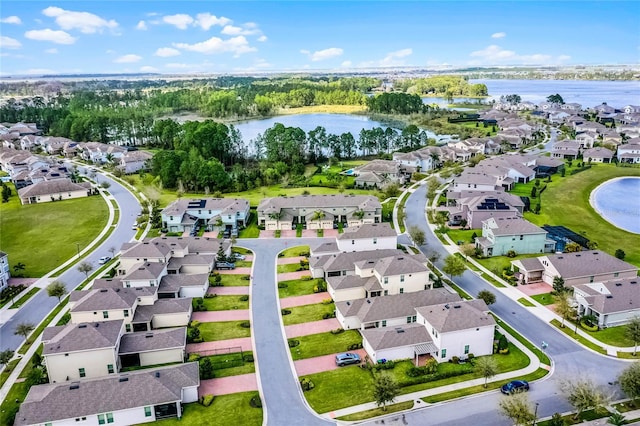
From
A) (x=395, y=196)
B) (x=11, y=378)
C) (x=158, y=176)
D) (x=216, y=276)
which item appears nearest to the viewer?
(x=11, y=378)

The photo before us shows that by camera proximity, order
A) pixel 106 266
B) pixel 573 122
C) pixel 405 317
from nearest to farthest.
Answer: pixel 405 317 → pixel 106 266 → pixel 573 122

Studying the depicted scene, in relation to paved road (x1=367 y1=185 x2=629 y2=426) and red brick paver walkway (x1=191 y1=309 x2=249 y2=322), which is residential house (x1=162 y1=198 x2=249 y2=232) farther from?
paved road (x1=367 y1=185 x2=629 y2=426)

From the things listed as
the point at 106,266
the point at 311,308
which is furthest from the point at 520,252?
the point at 106,266

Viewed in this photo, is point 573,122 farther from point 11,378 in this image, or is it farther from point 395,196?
point 11,378

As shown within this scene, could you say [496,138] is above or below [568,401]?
above

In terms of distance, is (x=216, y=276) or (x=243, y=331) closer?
(x=243, y=331)

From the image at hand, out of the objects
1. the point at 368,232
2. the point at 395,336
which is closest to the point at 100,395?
the point at 395,336
